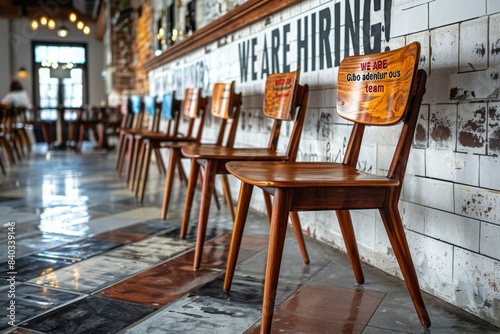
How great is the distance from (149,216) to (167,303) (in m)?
1.62

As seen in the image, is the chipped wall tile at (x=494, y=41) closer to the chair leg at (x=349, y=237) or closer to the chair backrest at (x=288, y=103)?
the chair leg at (x=349, y=237)

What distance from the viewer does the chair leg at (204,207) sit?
7.35 feet

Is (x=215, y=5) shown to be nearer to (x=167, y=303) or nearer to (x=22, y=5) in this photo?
(x=167, y=303)

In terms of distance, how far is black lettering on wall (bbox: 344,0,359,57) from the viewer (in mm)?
2346

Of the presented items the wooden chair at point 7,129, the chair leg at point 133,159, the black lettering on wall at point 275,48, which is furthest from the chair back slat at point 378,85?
the wooden chair at point 7,129

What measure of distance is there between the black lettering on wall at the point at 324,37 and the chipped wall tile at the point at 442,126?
807mm

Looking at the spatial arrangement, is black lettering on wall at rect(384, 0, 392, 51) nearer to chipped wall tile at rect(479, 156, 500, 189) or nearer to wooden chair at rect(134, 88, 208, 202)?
chipped wall tile at rect(479, 156, 500, 189)

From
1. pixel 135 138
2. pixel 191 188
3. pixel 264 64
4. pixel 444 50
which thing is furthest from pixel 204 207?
pixel 135 138

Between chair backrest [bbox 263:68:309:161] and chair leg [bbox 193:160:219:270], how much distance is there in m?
0.33

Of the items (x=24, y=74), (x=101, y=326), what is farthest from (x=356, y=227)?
(x=24, y=74)

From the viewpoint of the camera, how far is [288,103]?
241 centimetres

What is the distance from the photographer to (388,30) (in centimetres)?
214

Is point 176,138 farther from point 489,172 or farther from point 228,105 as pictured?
point 489,172

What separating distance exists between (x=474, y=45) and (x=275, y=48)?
5.36ft
